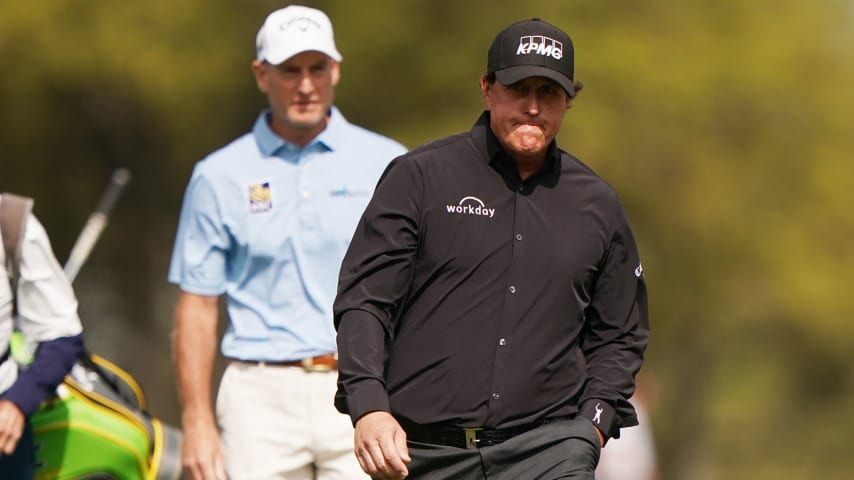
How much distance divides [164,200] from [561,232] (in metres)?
16.0

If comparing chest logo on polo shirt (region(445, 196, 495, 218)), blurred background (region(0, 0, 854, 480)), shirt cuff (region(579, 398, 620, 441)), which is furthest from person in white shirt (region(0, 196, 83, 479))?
blurred background (region(0, 0, 854, 480))

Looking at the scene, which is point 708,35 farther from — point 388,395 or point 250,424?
point 388,395

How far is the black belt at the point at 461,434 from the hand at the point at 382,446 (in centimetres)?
26

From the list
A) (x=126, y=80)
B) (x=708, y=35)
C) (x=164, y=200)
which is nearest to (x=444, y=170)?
(x=126, y=80)

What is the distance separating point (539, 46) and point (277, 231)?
214 centimetres

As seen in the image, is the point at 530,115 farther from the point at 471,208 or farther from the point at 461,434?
the point at 461,434

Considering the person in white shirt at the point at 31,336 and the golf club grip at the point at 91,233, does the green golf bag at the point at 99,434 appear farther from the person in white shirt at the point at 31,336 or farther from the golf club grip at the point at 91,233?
the golf club grip at the point at 91,233

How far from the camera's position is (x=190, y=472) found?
8000mm

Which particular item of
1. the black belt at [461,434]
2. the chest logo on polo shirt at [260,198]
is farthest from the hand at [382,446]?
the chest logo on polo shirt at [260,198]

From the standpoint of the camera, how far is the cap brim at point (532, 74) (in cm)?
607

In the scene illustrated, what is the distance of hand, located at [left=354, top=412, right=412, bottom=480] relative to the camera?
5684mm

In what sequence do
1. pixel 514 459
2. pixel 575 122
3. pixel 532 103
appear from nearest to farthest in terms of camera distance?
pixel 514 459
pixel 532 103
pixel 575 122

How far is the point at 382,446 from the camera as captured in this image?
5.70 m

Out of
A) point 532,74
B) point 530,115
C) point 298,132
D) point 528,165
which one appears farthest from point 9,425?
point 532,74
